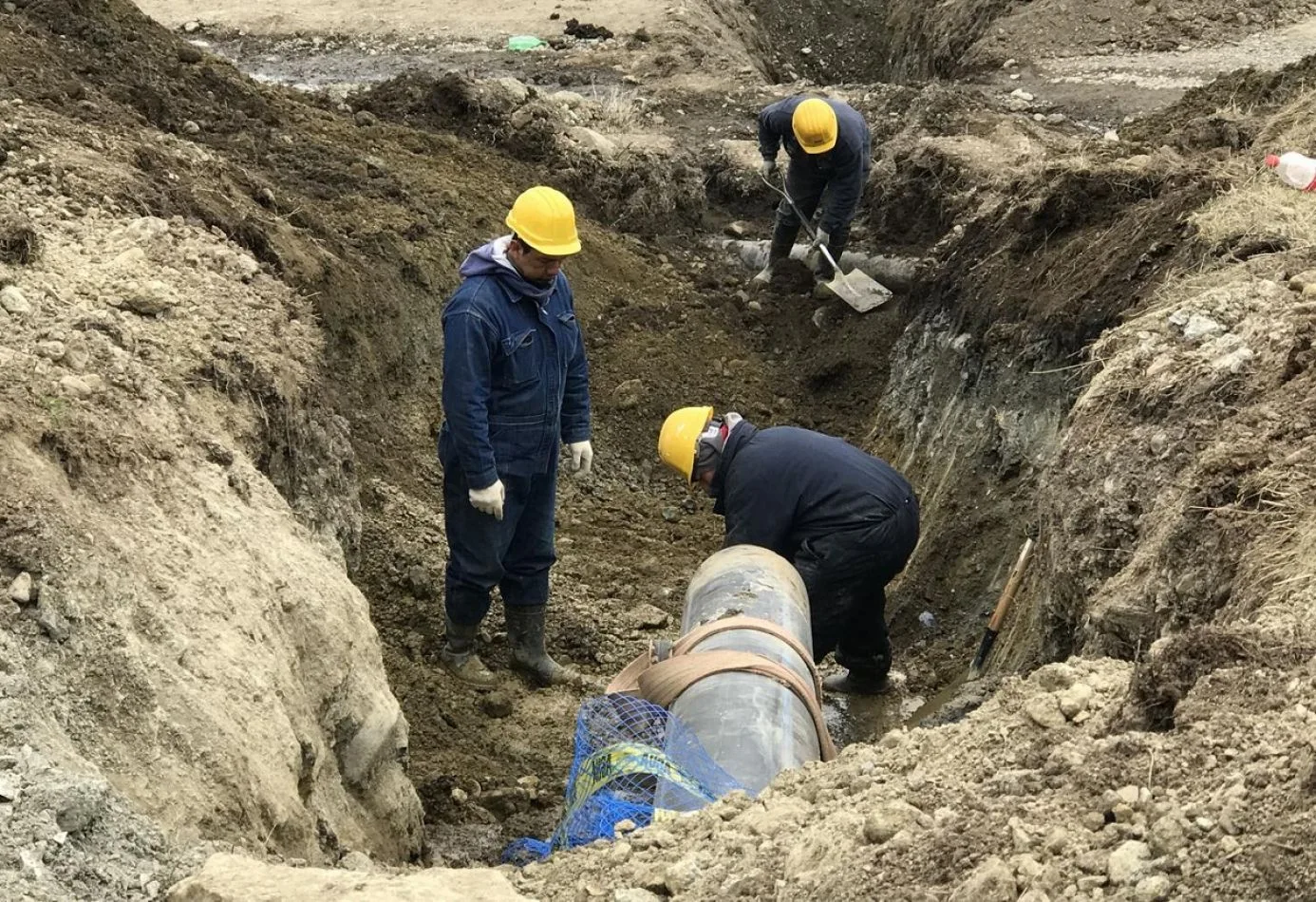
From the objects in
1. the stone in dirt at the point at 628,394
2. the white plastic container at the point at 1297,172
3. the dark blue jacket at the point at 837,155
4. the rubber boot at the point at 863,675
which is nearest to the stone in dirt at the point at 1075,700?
the rubber boot at the point at 863,675

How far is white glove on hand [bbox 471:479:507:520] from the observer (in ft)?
17.5

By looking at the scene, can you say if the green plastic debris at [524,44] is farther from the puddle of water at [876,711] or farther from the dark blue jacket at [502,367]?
the puddle of water at [876,711]

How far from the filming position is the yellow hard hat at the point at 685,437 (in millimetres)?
5988

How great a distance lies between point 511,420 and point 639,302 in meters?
4.57

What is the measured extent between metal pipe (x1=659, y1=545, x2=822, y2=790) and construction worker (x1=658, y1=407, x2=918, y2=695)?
2.48ft

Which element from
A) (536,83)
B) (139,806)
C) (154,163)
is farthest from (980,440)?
(536,83)

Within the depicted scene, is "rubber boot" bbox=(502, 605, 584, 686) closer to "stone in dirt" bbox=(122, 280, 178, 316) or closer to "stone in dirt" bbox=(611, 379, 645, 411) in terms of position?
"stone in dirt" bbox=(122, 280, 178, 316)

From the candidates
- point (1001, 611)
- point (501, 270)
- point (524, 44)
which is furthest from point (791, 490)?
point (524, 44)

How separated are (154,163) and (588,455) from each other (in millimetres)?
3054

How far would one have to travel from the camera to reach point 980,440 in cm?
745

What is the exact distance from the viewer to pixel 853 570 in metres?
5.96

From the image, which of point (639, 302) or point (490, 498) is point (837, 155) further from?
point (490, 498)

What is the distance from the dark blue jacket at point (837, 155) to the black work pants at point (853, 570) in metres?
3.84

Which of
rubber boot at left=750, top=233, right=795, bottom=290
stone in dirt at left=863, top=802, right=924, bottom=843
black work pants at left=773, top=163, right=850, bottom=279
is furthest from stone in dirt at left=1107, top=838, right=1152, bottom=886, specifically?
rubber boot at left=750, top=233, right=795, bottom=290
